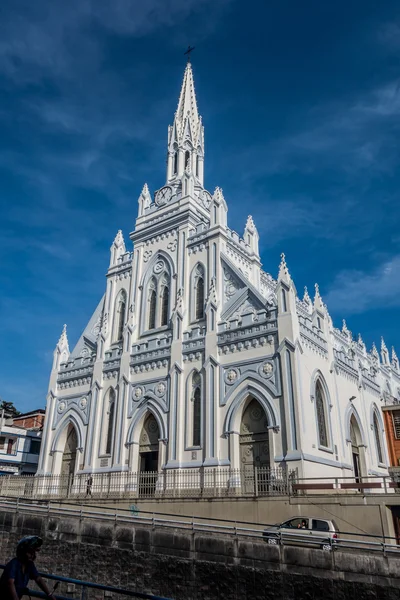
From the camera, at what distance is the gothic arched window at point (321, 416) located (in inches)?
956

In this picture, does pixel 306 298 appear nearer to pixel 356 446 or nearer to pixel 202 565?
pixel 356 446

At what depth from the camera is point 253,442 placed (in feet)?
78.4

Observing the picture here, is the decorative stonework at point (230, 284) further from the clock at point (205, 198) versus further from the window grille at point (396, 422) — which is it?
the window grille at point (396, 422)

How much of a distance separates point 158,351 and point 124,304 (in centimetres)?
650

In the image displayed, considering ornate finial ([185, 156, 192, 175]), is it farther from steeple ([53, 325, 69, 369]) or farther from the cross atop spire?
steeple ([53, 325, 69, 369])

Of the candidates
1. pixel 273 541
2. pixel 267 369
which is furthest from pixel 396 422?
pixel 273 541

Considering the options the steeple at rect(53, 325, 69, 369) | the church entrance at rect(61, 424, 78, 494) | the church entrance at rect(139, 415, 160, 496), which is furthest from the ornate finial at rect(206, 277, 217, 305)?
the church entrance at rect(61, 424, 78, 494)

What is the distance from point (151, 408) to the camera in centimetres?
2795

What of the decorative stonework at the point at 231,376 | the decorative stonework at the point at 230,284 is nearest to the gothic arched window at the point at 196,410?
the decorative stonework at the point at 231,376

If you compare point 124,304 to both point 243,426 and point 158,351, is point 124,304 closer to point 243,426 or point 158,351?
point 158,351

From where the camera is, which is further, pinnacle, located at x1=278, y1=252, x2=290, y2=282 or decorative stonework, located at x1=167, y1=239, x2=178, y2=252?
decorative stonework, located at x1=167, y1=239, x2=178, y2=252

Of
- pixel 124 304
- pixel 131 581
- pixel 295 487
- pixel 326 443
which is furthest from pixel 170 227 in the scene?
pixel 131 581

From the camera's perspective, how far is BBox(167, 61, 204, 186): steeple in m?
37.6

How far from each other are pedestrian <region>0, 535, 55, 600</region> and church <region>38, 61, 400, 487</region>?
16.6m
